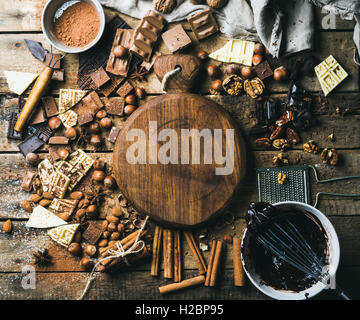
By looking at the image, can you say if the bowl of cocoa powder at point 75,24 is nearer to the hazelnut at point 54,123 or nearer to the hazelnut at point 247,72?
the hazelnut at point 54,123

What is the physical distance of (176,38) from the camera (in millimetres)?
1414

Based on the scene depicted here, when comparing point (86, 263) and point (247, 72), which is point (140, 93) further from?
point (86, 263)

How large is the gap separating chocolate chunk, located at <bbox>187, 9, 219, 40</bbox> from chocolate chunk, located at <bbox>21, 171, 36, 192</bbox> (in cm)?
87

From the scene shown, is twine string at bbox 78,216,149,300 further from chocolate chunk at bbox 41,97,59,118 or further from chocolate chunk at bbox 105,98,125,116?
chocolate chunk at bbox 41,97,59,118

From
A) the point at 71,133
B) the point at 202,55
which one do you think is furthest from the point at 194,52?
the point at 71,133

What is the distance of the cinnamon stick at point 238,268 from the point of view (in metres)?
1.36

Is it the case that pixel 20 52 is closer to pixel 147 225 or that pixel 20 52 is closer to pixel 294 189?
pixel 147 225

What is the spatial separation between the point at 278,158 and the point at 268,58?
0.41 meters

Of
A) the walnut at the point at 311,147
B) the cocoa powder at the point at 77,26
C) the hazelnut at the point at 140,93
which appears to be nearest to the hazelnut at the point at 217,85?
the hazelnut at the point at 140,93

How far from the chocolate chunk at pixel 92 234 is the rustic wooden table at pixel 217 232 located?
74 mm

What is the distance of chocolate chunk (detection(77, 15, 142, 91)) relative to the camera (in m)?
1.45

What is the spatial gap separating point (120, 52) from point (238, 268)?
961mm

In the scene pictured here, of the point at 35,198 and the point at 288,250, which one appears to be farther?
the point at 35,198
